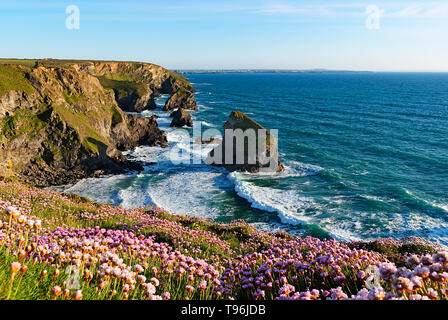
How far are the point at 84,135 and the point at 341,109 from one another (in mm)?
76009

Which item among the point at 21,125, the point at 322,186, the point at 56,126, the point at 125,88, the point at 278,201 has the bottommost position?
the point at 278,201

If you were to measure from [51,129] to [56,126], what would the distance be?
668 mm

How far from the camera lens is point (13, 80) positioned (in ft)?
115

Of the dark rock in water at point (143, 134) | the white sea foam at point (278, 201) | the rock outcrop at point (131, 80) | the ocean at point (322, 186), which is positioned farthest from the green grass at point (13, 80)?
the rock outcrop at point (131, 80)

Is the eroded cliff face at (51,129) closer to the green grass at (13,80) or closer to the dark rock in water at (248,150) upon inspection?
the green grass at (13,80)

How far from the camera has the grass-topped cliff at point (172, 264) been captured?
396 cm

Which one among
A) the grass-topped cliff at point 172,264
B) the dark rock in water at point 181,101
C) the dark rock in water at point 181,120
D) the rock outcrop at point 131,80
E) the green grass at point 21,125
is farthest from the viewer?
the dark rock in water at point 181,101

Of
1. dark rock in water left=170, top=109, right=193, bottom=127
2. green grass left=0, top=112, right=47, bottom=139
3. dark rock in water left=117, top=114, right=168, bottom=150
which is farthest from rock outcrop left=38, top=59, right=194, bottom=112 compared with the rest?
green grass left=0, top=112, right=47, bottom=139

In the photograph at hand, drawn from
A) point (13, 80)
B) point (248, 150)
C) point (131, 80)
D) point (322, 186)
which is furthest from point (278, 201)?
point (131, 80)

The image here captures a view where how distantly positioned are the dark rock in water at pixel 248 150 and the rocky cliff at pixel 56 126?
43.2 ft

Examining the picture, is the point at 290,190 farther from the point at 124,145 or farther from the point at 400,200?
the point at 124,145

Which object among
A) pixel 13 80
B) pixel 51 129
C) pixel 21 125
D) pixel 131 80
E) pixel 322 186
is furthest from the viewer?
pixel 131 80

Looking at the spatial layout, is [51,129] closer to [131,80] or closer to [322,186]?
[322,186]

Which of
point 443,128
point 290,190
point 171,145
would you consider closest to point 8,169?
point 171,145
